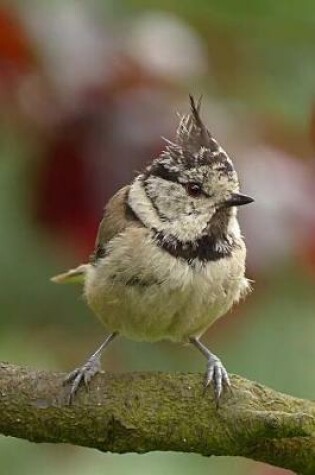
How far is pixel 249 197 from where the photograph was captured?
2525 mm

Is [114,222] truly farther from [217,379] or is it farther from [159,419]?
[159,419]

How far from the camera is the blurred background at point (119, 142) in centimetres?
238

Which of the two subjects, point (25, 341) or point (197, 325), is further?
point (25, 341)

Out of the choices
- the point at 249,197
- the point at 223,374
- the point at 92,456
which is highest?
the point at 249,197

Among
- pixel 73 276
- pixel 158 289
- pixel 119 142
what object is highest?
pixel 119 142

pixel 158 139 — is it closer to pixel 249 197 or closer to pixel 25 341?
pixel 249 197

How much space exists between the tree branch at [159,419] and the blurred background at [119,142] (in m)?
0.39

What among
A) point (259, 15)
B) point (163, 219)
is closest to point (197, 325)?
point (163, 219)

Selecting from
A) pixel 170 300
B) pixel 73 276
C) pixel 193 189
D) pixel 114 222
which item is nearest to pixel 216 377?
pixel 170 300

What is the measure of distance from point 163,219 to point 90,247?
33 cm

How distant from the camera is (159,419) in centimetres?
210

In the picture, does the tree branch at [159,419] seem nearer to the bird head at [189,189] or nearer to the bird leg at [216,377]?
the bird leg at [216,377]

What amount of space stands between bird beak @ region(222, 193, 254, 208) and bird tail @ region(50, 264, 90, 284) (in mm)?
440

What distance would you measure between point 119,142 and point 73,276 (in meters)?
0.76
